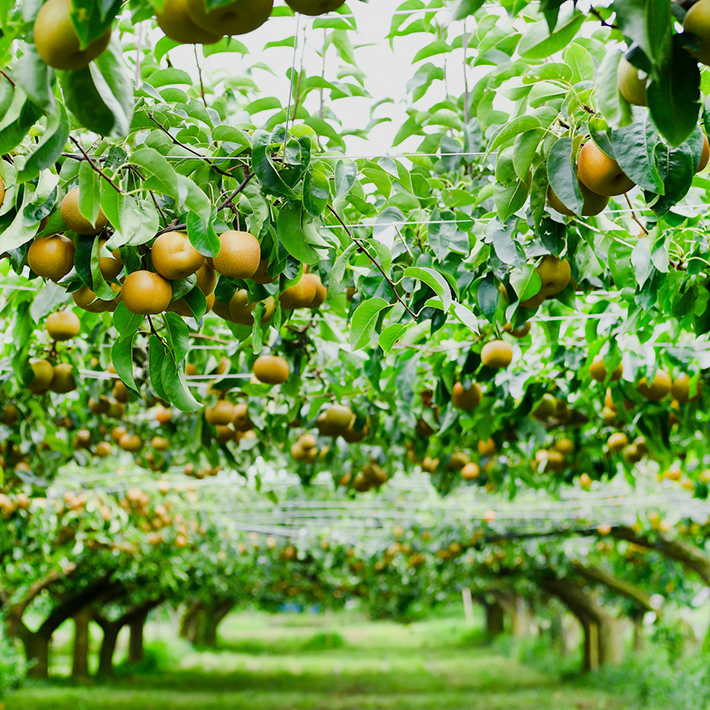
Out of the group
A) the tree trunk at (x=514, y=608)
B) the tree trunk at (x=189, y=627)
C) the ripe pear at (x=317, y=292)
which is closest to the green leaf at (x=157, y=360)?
the ripe pear at (x=317, y=292)

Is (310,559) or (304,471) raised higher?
(304,471)

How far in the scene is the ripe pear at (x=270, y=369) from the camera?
2.24m

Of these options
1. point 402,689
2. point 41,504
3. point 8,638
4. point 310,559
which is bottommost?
point 402,689

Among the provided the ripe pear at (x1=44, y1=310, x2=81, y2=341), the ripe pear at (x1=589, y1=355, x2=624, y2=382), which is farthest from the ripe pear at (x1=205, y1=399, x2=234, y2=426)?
the ripe pear at (x1=589, y1=355, x2=624, y2=382)

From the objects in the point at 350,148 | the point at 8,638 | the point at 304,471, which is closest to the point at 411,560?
the point at 304,471

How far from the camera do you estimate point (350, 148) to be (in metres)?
2.15

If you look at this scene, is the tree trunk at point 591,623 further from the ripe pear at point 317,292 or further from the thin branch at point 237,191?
the thin branch at point 237,191

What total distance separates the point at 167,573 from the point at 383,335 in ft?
23.5

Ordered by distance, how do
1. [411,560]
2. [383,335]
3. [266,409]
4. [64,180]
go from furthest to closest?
[411,560] < [266,409] < [383,335] < [64,180]

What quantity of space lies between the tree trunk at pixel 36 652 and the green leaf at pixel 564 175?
1163 centimetres

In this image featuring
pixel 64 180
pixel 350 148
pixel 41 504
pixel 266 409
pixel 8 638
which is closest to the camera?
pixel 64 180

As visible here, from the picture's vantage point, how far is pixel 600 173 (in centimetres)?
109

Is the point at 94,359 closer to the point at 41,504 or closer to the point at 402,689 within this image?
the point at 41,504

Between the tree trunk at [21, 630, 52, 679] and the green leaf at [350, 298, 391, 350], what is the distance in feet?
36.6
